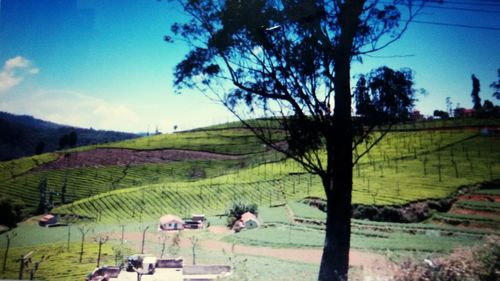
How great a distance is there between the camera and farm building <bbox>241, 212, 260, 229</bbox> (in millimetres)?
20491

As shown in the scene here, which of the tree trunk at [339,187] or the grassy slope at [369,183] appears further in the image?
the grassy slope at [369,183]

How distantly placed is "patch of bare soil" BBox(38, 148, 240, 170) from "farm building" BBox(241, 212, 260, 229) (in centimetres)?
1681

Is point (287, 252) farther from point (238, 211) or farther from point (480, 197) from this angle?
point (480, 197)

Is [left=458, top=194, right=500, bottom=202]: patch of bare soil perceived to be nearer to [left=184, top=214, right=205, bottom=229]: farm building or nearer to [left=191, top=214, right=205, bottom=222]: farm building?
[left=184, top=214, right=205, bottom=229]: farm building

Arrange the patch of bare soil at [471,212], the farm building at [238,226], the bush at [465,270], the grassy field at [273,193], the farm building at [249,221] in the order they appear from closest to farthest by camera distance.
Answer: the bush at [465,270] → the grassy field at [273,193] → the patch of bare soil at [471,212] → the farm building at [238,226] → the farm building at [249,221]

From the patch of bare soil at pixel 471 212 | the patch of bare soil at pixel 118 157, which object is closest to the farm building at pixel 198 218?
the patch of bare soil at pixel 118 157

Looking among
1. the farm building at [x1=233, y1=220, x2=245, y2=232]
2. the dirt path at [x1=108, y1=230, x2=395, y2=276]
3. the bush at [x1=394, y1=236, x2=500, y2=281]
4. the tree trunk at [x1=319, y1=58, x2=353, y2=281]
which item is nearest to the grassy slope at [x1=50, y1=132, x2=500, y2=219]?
the farm building at [x1=233, y1=220, x2=245, y2=232]

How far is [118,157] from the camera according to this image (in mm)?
36062

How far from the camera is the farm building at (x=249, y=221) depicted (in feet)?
67.2

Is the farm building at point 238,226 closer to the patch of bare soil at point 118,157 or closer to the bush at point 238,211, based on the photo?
the bush at point 238,211

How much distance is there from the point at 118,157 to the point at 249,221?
2126cm

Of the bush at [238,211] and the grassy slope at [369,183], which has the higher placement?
the grassy slope at [369,183]

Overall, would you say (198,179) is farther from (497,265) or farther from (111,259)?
(497,265)

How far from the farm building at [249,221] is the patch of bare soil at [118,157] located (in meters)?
16.8
